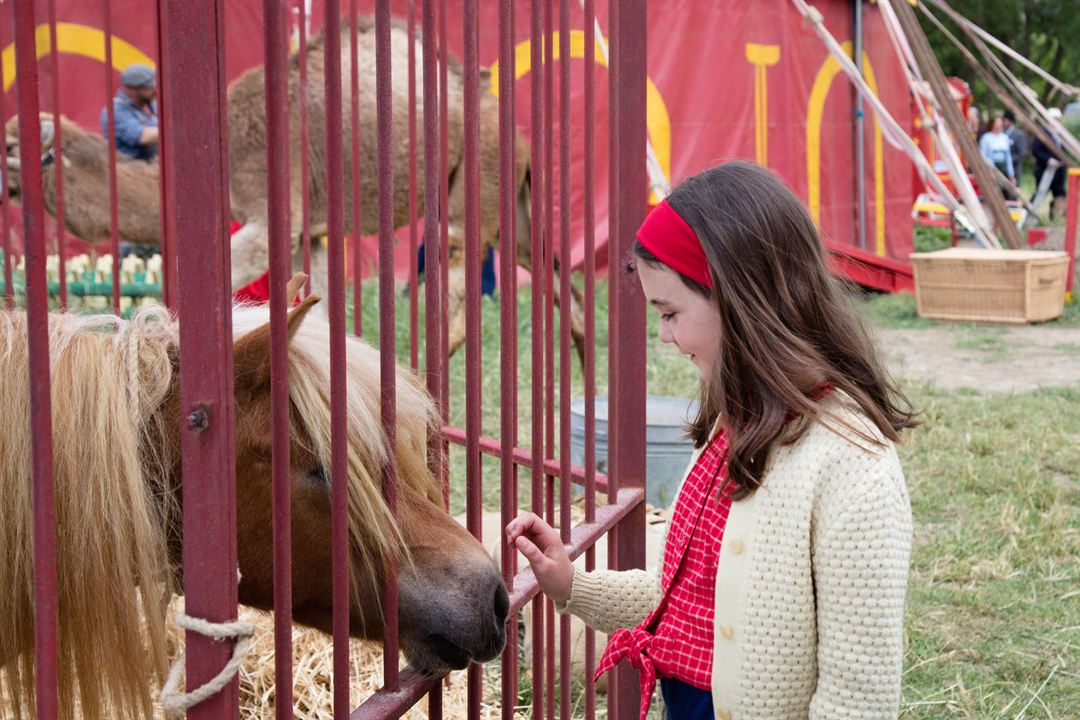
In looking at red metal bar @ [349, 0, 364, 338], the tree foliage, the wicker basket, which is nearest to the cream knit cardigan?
red metal bar @ [349, 0, 364, 338]

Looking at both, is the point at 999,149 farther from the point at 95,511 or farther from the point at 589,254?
the point at 95,511

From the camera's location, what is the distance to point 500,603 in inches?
56.0

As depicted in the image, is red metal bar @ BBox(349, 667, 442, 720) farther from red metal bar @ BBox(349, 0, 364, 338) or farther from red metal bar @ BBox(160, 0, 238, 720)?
red metal bar @ BBox(349, 0, 364, 338)

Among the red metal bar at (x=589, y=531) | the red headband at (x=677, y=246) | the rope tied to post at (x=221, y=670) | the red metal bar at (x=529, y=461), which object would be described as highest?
the red headband at (x=677, y=246)

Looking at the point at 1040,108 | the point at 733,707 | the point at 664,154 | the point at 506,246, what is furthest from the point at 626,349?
the point at 1040,108

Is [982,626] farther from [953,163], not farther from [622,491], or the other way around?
[953,163]

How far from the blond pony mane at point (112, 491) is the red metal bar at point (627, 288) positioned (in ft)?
2.49

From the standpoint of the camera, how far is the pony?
51.0 inches

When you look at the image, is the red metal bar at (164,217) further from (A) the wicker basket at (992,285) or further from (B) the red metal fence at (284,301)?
(A) the wicker basket at (992,285)

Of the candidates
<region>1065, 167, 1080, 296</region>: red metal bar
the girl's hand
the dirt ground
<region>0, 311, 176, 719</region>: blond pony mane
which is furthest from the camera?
<region>1065, 167, 1080, 296</region>: red metal bar

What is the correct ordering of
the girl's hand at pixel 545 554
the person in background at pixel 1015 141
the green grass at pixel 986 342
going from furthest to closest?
the person in background at pixel 1015 141, the green grass at pixel 986 342, the girl's hand at pixel 545 554

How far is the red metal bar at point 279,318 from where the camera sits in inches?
41.3

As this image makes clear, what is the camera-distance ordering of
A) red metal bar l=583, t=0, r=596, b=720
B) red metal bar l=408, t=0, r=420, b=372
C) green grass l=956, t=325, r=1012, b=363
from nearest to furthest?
red metal bar l=408, t=0, r=420, b=372, red metal bar l=583, t=0, r=596, b=720, green grass l=956, t=325, r=1012, b=363

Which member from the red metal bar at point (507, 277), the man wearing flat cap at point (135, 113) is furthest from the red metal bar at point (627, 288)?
the man wearing flat cap at point (135, 113)
